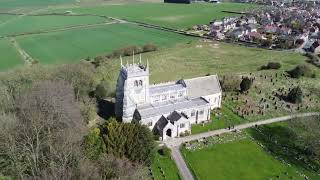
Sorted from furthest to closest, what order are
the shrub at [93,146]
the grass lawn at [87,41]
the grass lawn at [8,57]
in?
1. the grass lawn at [87,41]
2. the grass lawn at [8,57]
3. the shrub at [93,146]

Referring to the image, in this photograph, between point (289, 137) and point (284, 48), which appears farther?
point (284, 48)

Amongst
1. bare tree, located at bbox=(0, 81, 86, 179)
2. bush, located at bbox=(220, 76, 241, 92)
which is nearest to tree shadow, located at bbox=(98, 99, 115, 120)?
bare tree, located at bbox=(0, 81, 86, 179)

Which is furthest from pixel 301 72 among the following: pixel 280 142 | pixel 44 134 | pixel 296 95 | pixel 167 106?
pixel 44 134

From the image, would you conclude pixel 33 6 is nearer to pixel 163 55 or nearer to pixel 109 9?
pixel 109 9

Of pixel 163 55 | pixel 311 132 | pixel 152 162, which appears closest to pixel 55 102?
pixel 152 162

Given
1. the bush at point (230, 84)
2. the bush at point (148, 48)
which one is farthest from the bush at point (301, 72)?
the bush at point (148, 48)

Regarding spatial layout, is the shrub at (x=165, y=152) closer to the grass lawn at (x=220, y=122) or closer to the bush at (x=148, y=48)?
the grass lawn at (x=220, y=122)
